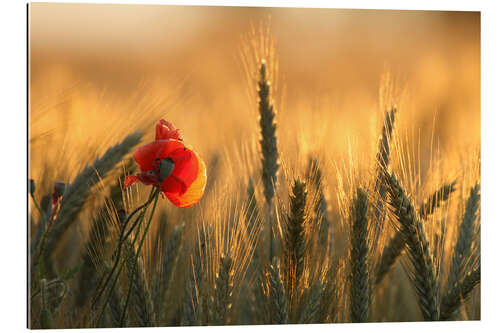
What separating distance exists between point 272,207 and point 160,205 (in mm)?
487

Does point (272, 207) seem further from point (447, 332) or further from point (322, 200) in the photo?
point (447, 332)

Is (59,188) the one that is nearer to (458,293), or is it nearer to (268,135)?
(268,135)

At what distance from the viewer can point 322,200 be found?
2369mm

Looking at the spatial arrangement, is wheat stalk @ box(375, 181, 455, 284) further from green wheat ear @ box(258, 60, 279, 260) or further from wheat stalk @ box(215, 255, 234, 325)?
wheat stalk @ box(215, 255, 234, 325)

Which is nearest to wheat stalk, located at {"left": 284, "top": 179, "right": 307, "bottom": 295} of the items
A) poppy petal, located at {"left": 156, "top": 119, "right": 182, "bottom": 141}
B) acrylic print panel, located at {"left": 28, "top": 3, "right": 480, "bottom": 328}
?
acrylic print panel, located at {"left": 28, "top": 3, "right": 480, "bottom": 328}

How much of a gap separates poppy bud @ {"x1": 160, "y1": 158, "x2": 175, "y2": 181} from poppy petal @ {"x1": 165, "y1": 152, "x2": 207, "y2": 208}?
9 centimetres

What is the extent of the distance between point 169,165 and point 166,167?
0.01 m

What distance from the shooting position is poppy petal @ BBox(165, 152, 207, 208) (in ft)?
5.98

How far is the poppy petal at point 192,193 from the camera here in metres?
1.82

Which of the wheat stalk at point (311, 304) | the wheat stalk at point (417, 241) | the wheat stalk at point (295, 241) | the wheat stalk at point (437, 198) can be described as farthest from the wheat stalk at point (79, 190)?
the wheat stalk at point (437, 198)

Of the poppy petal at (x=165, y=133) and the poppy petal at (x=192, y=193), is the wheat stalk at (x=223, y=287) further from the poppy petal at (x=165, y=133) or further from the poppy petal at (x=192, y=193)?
the poppy petal at (x=165, y=133)

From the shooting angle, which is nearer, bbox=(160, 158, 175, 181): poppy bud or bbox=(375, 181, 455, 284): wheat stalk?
bbox=(160, 158, 175, 181): poppy bud
